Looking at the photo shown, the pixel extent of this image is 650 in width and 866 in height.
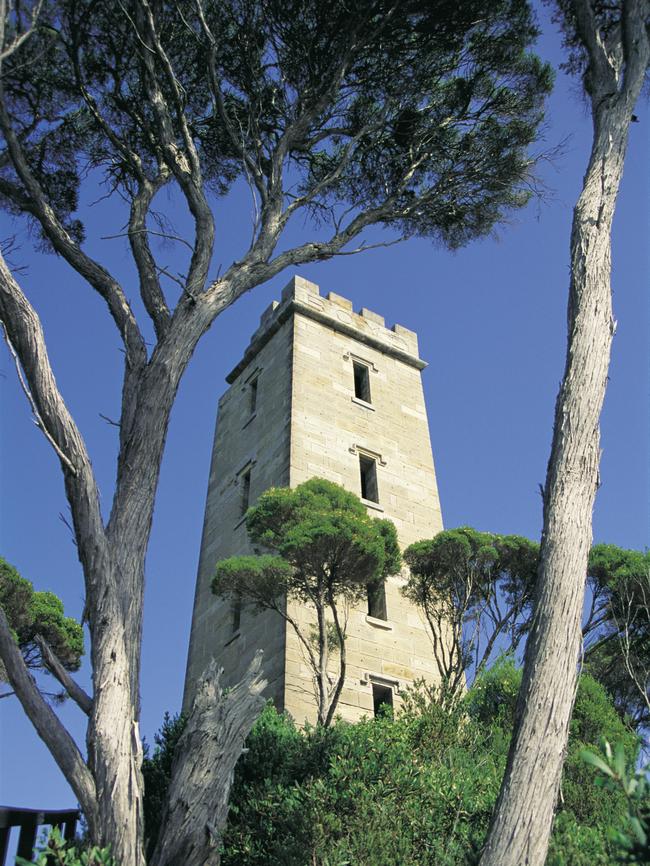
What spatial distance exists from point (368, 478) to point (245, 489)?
2529 mm

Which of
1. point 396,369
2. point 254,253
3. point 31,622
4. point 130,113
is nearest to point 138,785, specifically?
point 254,253

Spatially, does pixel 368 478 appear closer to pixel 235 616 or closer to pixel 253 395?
pixel 253 395

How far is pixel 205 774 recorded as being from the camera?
529cm

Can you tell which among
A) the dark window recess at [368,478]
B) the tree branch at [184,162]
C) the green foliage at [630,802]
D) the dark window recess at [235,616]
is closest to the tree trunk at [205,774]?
the tree branch at [184,162]

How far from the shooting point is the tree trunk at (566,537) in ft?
13.2

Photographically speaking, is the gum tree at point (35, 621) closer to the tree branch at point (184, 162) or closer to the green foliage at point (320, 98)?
the green foliage at point (320, 98)

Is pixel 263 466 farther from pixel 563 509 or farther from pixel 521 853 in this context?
pixel 521 853

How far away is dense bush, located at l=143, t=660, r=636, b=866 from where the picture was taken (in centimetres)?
595

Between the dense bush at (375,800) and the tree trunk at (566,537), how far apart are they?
1.96 ft

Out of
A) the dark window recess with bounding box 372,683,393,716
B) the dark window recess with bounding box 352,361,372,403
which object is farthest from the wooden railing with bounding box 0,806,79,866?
the dark window recess with bounding box 352,361,372,403

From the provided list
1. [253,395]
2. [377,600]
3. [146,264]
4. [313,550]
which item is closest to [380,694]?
[377,600]

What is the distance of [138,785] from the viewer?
15.2 ft

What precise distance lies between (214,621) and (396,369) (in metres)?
7.57

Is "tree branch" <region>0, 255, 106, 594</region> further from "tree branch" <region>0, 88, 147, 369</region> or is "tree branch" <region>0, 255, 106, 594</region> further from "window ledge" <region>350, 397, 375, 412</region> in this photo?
"window ledge" <region>350, 397, 375, 412</region>
